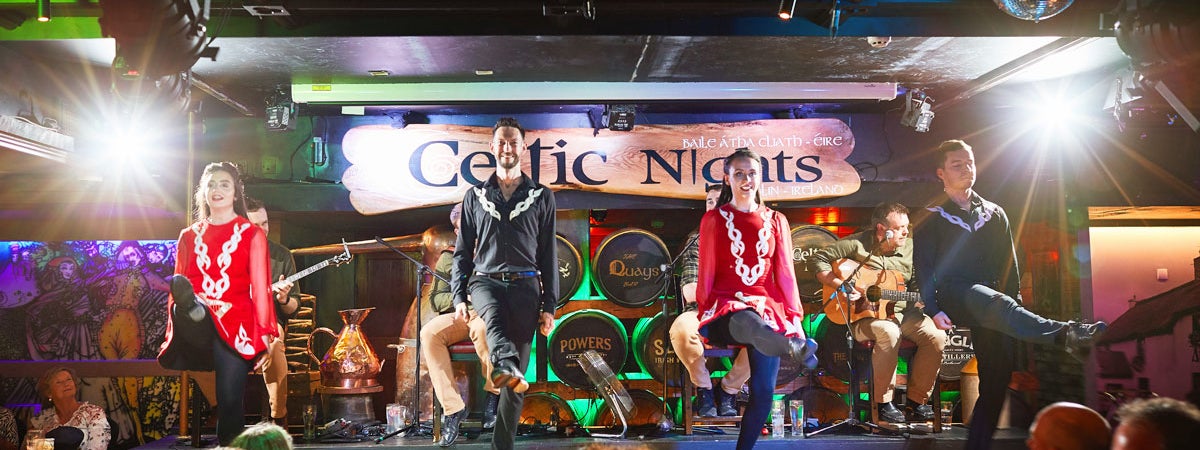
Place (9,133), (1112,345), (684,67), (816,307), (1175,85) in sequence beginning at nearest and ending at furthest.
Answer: (1175,85)
(9,133)
(684,67)
(816,307)
(1112,345)

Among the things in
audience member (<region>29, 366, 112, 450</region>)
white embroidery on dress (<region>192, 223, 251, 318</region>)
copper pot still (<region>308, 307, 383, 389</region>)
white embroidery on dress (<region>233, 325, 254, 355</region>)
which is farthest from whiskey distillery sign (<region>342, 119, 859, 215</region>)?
audience member (<region>29, 366, 112, 450</region>)

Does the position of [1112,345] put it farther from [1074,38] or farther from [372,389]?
[372,389]

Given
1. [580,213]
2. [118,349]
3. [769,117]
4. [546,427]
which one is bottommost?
[546,427]

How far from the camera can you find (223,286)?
5633 mm

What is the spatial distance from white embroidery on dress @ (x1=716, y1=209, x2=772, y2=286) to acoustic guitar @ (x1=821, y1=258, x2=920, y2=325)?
241 cm

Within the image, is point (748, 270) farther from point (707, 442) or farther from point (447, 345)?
point (447, 345)

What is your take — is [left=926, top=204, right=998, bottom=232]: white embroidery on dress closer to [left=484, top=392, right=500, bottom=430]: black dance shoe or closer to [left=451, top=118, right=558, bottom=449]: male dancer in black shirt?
[left=451, top=118, right=558, bottom=449]: male dancer in black shirt

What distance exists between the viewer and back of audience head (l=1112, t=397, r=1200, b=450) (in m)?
2.60

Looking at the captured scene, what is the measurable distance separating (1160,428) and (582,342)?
219 inches

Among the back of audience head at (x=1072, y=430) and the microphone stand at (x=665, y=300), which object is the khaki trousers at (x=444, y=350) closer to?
the microphone stand at (x=665, y=300)

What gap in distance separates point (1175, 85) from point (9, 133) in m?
7.42

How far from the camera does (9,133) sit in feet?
20.2

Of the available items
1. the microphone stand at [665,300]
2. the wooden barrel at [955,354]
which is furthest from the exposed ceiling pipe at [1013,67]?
the microphone stand at [665,300]

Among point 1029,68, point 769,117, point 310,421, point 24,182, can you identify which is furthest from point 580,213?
point 24,182
